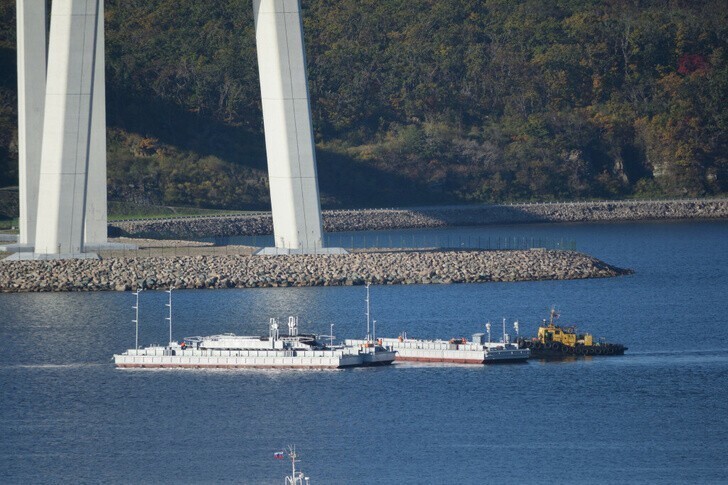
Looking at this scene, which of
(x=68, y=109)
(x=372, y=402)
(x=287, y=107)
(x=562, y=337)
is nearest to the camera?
(x=372, y=402)

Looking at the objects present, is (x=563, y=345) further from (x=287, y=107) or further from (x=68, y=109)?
(x=68, y=109)

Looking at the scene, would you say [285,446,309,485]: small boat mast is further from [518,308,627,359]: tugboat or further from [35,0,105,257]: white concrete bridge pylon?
[35,0,105,257]: white concrete bridge pylon

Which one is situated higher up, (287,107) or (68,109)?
(68,109)

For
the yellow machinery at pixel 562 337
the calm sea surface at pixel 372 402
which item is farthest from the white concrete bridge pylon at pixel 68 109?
the yellow machinery at pixel 562 337

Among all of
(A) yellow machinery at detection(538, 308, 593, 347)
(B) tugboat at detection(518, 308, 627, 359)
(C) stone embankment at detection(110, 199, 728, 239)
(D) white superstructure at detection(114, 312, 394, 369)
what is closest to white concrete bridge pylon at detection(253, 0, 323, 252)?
(D) white superstructure at detection(114, 312, 394, 369)

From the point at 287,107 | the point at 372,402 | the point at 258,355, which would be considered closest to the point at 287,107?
the point at 287,107

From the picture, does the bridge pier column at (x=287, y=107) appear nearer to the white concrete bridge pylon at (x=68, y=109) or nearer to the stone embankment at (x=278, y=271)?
the stone embankment at (x=278, y=271)
